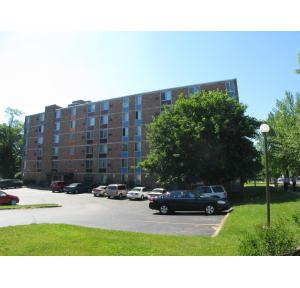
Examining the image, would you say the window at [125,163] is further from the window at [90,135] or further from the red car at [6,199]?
the red car at [6,199]

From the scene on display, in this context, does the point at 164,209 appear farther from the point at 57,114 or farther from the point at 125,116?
the point at 57,114

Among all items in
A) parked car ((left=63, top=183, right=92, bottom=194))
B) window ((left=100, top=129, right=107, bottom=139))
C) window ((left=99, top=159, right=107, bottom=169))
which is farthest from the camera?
window ((left=100, top=129, right=107, bottom=139))

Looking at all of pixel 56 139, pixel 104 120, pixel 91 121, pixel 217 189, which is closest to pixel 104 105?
pixel 104 120

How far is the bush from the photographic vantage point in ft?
21.3

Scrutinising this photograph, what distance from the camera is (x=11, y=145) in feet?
228

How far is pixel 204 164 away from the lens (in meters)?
26.2

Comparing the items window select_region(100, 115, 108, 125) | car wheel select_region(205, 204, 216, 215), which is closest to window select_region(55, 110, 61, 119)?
window select_region(100, 115, 108, 125)

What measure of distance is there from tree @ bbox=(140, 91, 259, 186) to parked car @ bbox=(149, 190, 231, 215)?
7.29 metres

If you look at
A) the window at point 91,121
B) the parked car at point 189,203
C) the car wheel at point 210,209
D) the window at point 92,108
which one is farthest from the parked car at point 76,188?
the car wheel at point 210,209

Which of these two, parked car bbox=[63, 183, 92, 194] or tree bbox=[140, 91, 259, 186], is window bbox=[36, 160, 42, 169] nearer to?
parked car bbox=[63, 183, 92, 194]

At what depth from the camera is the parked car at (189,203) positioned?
1789cm

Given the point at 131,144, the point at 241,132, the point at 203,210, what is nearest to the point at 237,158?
the point at 241,132

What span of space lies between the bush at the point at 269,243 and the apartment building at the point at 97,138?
35.2 m

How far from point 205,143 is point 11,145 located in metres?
57.1
